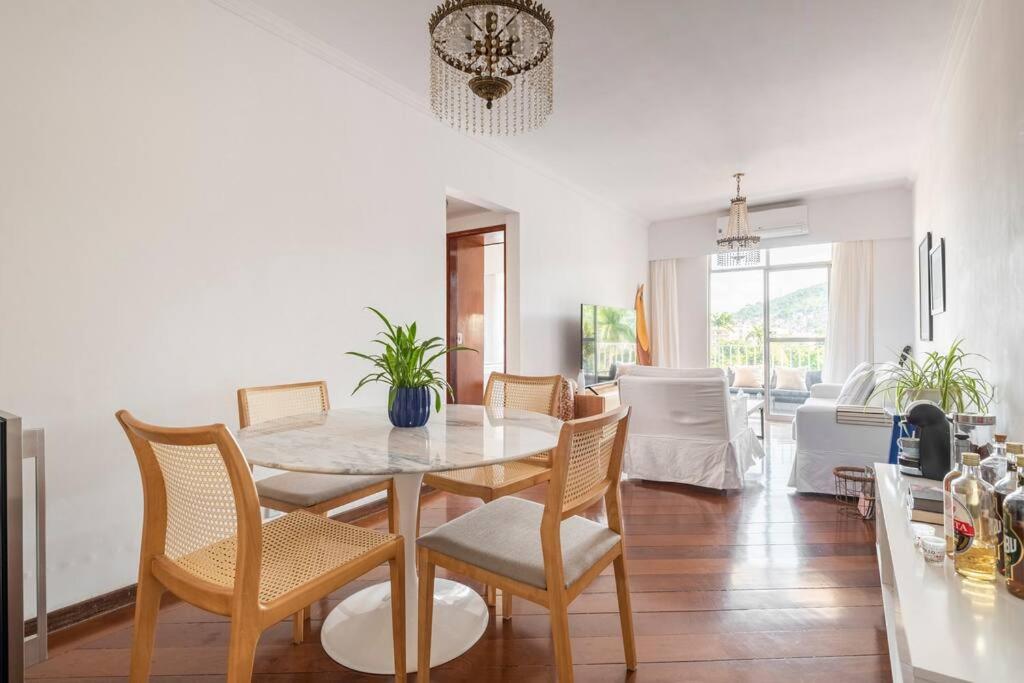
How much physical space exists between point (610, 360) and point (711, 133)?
8.49 feet

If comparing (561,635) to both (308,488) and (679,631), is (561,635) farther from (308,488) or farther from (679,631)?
(308,488)

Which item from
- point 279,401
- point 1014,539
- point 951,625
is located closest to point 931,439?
point 1014,539

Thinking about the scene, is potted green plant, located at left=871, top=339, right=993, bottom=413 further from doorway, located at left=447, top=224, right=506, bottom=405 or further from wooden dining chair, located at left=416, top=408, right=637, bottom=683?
doorway, located at left=447, top=224, right=506, bottom=405

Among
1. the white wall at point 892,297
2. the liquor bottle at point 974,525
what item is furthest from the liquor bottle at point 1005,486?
the white wall at point 892,297

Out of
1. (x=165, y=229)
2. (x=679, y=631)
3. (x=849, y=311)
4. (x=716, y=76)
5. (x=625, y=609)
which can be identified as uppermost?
(x=716, y=76)

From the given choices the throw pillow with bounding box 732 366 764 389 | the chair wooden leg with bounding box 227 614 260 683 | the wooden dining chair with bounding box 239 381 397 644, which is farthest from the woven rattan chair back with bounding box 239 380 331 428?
the throw pillow with bounding box 732 366 764 389

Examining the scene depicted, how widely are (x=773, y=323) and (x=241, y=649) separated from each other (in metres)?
6.84

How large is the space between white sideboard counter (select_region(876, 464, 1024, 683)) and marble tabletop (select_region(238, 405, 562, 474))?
849 millimetres

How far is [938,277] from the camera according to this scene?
3508 millimetres

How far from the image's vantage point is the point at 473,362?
5367 mm

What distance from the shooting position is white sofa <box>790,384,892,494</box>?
10.4 feet

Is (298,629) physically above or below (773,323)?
below

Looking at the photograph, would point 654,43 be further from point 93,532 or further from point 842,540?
point 93,532

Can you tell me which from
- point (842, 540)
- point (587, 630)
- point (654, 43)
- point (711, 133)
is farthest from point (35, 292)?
point (711, 133)
